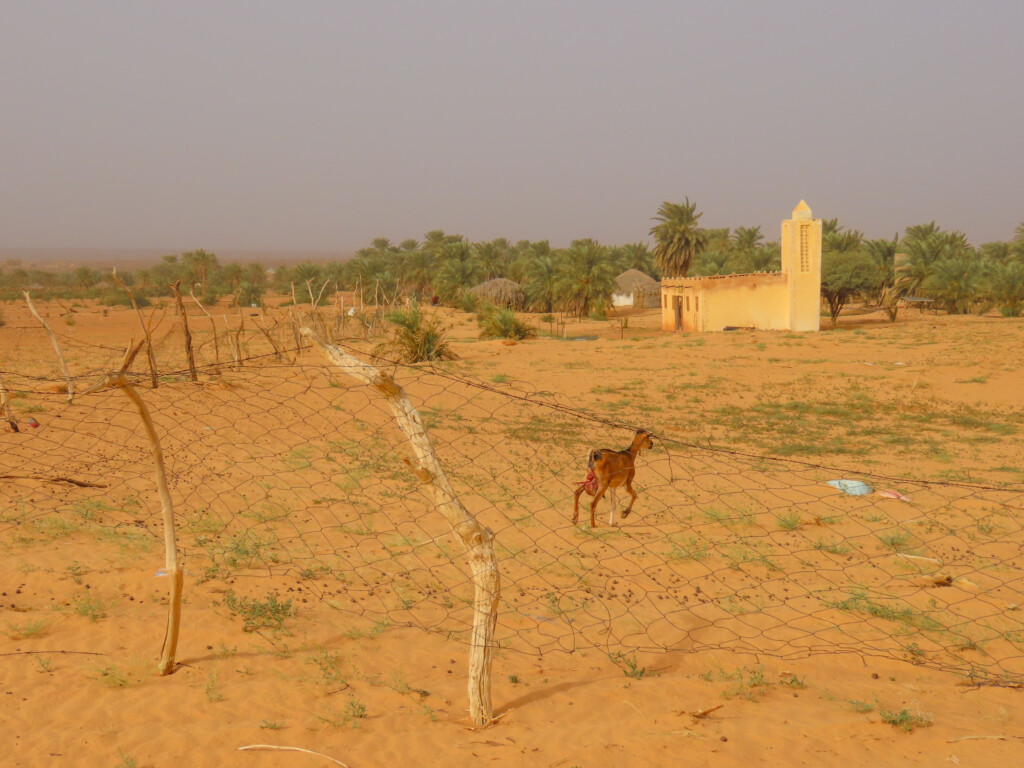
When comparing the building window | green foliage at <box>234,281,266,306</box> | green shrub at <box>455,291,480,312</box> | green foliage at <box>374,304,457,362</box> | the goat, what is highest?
the building window

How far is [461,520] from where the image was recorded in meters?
3.41

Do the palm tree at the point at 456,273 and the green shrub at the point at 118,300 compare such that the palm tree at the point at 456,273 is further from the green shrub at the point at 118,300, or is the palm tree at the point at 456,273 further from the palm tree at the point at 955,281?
the palm tree at the point at 955,281

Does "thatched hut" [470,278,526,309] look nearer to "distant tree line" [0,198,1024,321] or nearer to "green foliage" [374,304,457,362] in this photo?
"distant tree line" [0,198,1024,321]

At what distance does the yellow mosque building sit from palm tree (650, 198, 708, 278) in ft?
44.9

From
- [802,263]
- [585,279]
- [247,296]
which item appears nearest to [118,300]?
[247,296]

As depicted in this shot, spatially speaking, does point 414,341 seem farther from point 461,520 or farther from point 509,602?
point 461,520

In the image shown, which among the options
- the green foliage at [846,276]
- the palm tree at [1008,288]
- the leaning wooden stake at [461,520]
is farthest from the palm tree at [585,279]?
the leaning wooden stake at [461,520]

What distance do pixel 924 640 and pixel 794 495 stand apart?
11.2ft

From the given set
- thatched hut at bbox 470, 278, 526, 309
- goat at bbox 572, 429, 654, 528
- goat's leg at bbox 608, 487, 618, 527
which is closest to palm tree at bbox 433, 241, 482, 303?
thatched hut at bbox 470, 278, 526, 309

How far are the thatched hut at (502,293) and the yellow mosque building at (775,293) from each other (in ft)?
36.6

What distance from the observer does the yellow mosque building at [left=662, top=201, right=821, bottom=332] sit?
87.1 ft

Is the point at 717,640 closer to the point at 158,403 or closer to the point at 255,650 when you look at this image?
the point at 255,650

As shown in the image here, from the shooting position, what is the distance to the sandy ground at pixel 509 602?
3.50 metres

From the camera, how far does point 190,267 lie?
180 ft
